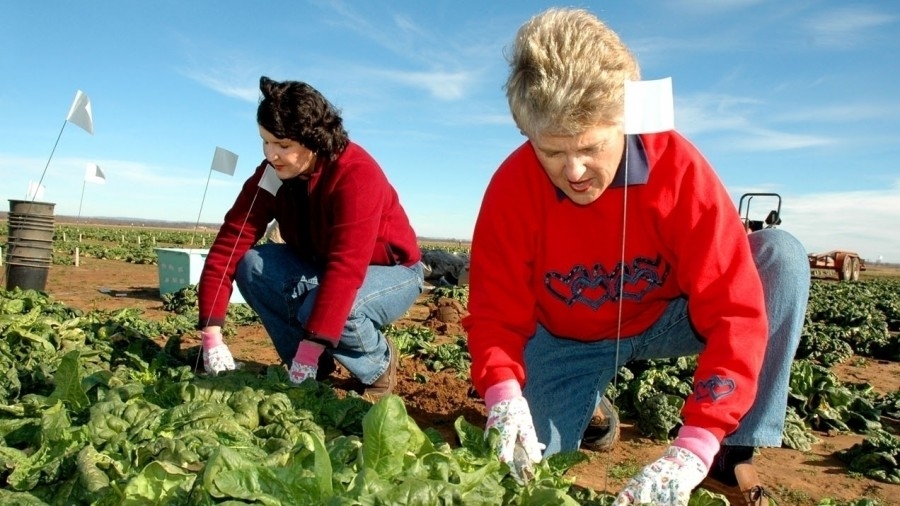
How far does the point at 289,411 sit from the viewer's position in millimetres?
2650

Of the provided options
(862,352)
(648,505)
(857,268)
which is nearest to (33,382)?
(648,505)

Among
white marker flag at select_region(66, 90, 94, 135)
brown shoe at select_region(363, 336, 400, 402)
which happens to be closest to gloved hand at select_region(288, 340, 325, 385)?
brown shoe at select_region(363, 336, 400, 402)

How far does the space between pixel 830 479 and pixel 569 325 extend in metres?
1.83

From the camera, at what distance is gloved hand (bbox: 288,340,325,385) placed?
354 cm

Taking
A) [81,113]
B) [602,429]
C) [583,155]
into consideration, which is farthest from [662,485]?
[81,113]

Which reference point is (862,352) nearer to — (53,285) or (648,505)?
(648,505)

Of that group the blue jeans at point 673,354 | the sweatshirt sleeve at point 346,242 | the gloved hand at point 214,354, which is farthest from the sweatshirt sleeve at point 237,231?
the blue jeans at point 673,354

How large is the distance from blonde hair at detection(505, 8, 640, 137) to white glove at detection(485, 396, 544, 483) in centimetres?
88

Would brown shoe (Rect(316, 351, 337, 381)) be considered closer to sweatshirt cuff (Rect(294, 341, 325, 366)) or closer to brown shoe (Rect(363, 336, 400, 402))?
brown shoe (Rect(363, 336, 400, 402))

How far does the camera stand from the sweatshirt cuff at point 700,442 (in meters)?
2.05

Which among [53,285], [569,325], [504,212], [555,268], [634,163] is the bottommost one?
[53,285]

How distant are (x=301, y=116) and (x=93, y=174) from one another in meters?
8.93

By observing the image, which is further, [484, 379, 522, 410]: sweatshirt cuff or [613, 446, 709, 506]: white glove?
[484, 379, 522, 410]: sweatshirt cuff

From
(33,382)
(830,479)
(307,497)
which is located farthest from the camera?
(830,479)
